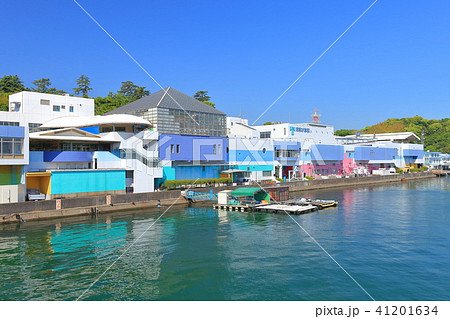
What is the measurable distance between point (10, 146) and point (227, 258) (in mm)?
28086

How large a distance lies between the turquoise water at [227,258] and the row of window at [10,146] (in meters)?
7.96

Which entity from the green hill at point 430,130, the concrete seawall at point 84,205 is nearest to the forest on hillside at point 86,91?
the concrete seawall at point 84,205

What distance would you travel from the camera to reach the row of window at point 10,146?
3781cm

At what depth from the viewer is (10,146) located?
126ft

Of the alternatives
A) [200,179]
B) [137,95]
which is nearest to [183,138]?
[200,179]

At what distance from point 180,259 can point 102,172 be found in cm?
2745

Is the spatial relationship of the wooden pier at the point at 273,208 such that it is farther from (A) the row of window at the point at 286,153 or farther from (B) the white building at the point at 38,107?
→ (B) the white building at the point at 38,107

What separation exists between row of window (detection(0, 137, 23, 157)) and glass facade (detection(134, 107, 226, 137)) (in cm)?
2157

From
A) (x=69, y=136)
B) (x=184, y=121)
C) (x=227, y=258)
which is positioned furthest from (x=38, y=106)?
(x=227, y=258)

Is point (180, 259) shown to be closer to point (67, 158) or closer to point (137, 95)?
point (67, 158)

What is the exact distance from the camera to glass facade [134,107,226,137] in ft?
190

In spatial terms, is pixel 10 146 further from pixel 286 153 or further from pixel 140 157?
pixel 286 153

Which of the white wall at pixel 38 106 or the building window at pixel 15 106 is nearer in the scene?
the white wall at pixel 38 106

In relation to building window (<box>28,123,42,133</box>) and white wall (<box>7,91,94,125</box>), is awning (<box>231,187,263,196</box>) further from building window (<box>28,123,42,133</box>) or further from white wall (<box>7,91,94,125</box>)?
white wall (<box>7,91,94,125</box>)
